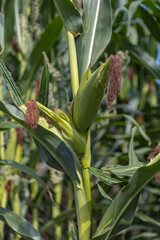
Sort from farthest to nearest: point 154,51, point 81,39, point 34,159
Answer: point 154,51
point 34,159
point 81,39

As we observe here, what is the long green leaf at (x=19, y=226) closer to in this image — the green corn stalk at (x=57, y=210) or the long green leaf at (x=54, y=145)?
the long green leaf at (x=54, y=145)

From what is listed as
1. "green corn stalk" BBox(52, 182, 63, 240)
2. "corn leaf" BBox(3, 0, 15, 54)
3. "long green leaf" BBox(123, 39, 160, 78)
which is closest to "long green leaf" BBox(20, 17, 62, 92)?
"corn leaf" BBox(3, 0, 15, 54)

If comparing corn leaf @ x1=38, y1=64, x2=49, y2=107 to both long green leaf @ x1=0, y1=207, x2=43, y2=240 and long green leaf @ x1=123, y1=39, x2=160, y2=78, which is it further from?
long green leaf @ x1=123, y1=39, x2=160, y2=78

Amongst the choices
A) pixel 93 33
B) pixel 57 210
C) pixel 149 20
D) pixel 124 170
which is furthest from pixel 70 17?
pixel 57 210

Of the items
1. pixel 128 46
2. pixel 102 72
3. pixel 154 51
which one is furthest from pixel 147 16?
pixel 102 72

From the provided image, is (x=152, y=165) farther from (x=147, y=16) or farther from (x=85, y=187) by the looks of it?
(x=147, y=16)

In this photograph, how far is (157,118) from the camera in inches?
58.8

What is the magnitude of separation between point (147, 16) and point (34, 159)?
0.51 m

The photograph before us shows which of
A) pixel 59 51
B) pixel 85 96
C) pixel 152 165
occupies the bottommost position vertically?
pixel 152 165

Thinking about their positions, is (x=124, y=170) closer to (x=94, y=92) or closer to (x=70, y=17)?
(x=94, y=92)

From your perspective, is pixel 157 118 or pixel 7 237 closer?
pixel 7 237

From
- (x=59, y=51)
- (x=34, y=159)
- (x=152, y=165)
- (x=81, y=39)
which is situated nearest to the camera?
(x=152, y=165)

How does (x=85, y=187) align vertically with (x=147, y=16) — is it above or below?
below

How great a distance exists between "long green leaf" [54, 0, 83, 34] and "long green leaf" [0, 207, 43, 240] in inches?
12.2
